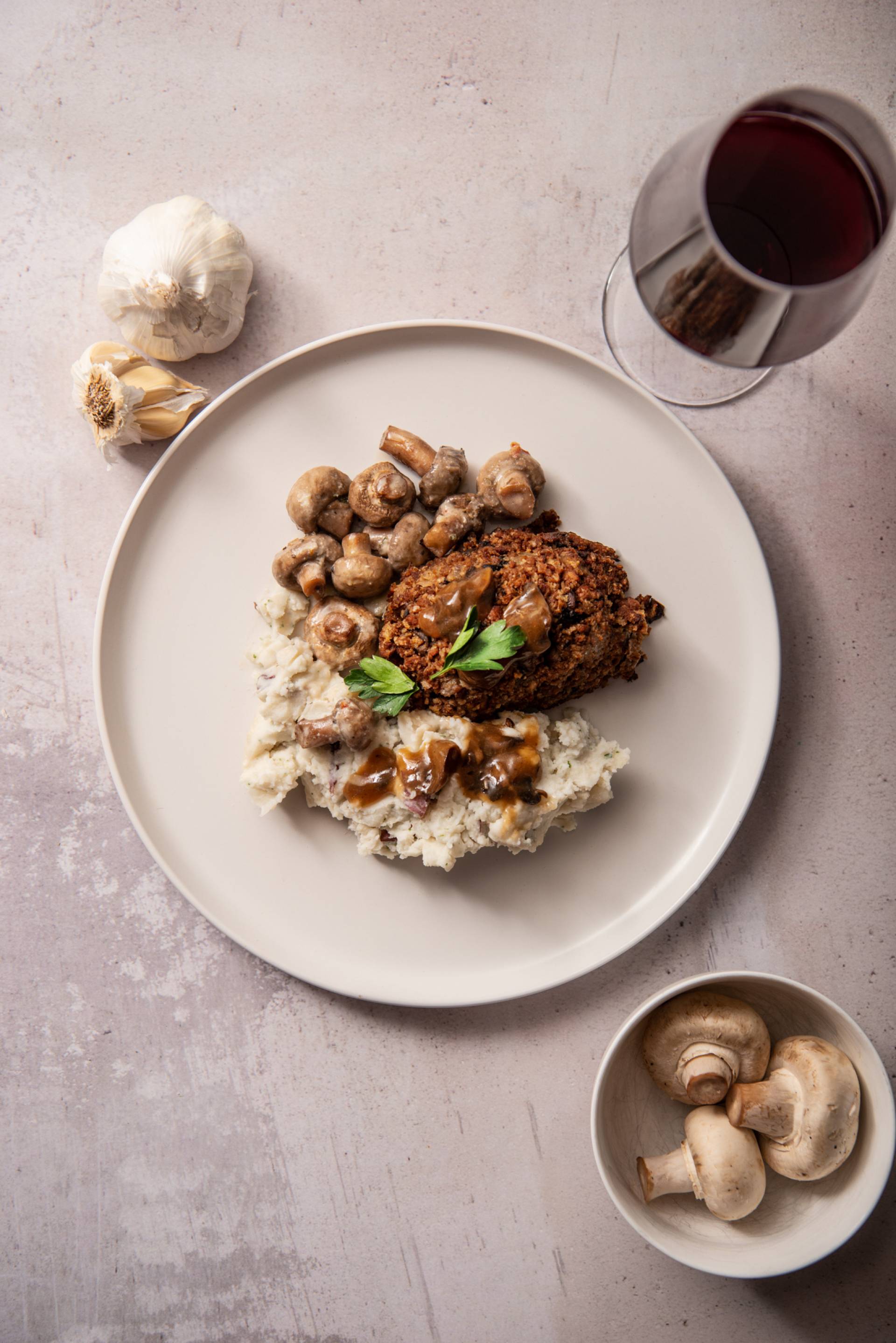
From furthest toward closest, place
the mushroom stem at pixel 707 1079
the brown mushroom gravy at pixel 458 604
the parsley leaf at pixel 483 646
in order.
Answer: the mushroom stem at pixel 707 1079
the brown mushroom gravy at pixel 458 604
the parsley leaf at pixel 483 646

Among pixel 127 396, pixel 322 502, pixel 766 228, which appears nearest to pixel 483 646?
pixel 322 502

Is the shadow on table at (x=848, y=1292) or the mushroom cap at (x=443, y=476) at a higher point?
the mushroom cap at (x=443, y=476)

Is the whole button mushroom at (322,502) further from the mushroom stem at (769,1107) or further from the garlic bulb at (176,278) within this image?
the mushroom stem at (769,1107)

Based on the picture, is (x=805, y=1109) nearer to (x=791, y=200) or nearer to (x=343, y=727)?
(x=343, y=727)

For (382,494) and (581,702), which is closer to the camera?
(382,494)

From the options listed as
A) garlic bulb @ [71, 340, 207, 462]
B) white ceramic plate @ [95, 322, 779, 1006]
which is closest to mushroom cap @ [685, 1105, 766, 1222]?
white ceramic plate @ [95, 322, 779, 1006]

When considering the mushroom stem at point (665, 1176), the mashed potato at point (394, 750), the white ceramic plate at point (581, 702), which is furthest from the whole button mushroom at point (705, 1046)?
the mashed potato at point (394, 750)

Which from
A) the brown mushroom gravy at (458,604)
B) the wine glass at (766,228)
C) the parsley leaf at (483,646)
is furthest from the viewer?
the brown mushroom gravy at (458,604)

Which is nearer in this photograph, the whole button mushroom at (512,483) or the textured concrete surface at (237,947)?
the whole button mushroom at (512,483)
